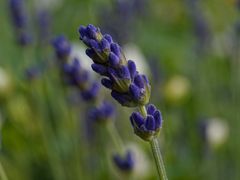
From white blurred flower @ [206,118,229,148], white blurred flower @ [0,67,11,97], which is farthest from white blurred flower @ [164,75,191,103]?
white blurred flower @ [0,67,11,97]

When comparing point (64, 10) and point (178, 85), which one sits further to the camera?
point (64, 10)

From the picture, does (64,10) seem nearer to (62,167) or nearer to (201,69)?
(201,69)

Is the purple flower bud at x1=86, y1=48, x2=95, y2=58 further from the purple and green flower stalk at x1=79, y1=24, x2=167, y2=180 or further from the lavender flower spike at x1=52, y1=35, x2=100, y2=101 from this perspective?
the lavender flower spike at x1=52, y1=35, x2=100, y2=101

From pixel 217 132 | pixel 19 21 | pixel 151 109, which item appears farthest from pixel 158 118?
pixel 217 132

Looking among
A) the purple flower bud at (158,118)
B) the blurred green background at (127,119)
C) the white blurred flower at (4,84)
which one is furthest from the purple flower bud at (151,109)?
the white blurred flower at (4,84)

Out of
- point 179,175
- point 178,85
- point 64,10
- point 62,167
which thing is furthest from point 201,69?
point 64,10

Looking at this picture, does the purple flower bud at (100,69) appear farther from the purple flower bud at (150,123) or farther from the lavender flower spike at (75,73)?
the lavender flower spike at (75,73)
